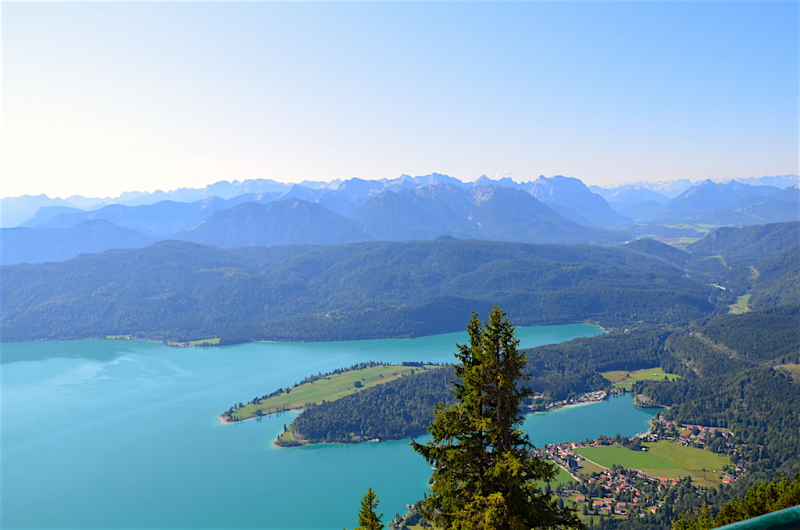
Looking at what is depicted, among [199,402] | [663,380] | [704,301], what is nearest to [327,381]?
[199,402]

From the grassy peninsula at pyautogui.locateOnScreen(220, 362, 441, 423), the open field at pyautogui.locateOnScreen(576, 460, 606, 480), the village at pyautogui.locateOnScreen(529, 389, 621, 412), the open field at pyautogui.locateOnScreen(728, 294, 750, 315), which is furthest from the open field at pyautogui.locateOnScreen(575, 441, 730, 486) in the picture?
the open field at pyautogui.locateOnScreen(728, 294, 750, 315)

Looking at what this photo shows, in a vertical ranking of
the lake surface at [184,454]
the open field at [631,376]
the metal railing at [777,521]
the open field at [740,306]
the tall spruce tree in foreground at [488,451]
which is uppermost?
the metal railing at [777,521]

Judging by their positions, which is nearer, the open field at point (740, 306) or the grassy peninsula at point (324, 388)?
the grassy peninsula at point (324, 388)

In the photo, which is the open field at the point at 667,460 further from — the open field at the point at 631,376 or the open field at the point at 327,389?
the open field at the point at 327,389

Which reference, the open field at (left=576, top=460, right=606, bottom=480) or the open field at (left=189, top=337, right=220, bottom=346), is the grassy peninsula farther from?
the open field at (left=189, top=337, right=220, bottom=346)

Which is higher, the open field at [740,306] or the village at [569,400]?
the open field at [740,306]

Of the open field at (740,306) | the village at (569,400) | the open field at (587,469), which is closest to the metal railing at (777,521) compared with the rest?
the open field at (587,469)
